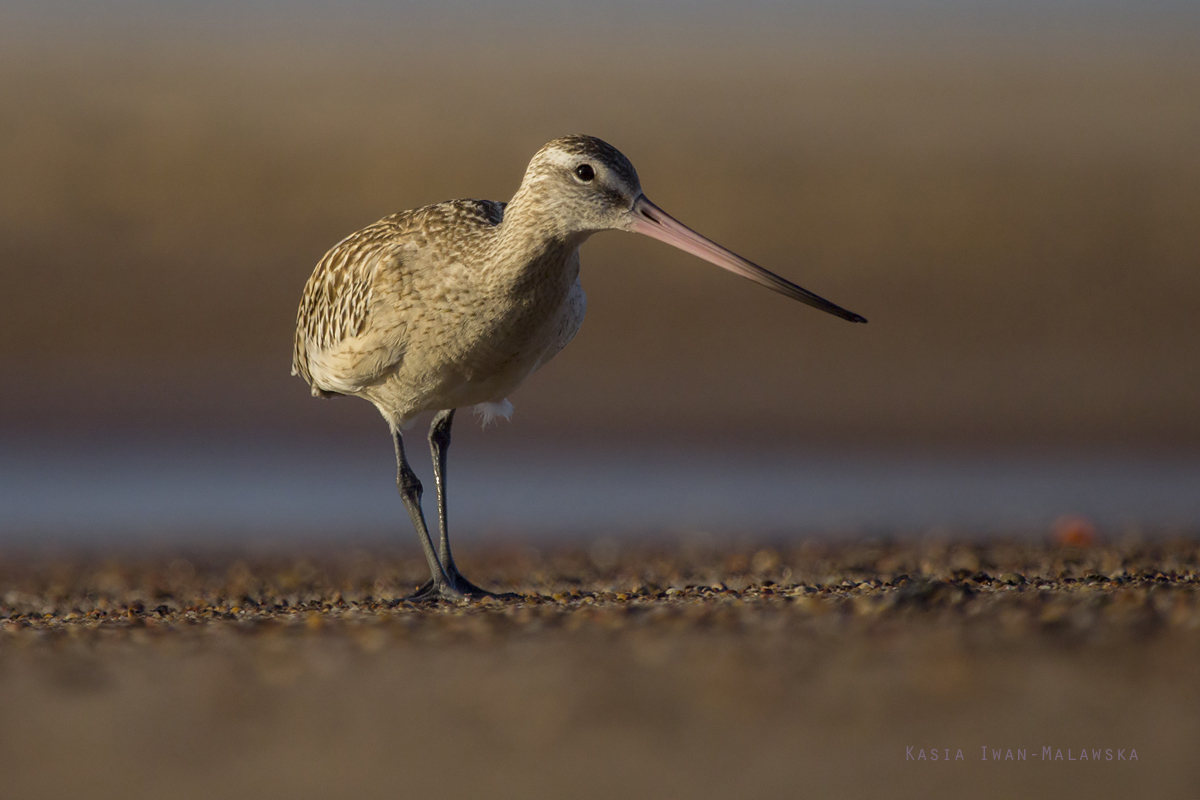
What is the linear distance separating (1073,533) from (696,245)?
3.13 metres

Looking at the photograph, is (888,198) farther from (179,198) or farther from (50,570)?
(50,570)

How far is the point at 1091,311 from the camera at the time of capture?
1636cm

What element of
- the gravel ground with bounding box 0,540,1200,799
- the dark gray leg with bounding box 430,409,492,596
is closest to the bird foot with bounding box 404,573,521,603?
the dark gray leg with bounding box 430,409,492,596

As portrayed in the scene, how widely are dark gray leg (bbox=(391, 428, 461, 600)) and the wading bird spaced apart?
1 cm

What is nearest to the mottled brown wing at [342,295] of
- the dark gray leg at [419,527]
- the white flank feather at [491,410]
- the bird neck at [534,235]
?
the dark gray leg at [419,527]

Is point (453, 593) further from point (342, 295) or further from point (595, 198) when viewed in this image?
point (595, 198)

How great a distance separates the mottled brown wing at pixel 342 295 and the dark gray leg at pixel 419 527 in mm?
480

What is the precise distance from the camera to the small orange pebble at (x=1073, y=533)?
7902 millimetres

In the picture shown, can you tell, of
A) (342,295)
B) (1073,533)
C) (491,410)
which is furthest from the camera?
(1073,533)

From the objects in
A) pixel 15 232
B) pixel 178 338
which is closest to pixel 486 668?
pixel 178 338

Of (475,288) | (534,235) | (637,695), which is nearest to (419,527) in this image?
(475,288)

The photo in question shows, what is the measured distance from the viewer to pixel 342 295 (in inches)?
281

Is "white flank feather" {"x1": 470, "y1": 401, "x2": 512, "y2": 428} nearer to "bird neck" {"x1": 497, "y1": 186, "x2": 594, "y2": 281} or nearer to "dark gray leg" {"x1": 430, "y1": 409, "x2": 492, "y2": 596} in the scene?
"dark gray leg" {"x1": 430, "y1": 409, "x2": 492, "y2": 596}

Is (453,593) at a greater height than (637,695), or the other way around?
(637,695)
